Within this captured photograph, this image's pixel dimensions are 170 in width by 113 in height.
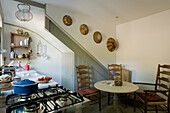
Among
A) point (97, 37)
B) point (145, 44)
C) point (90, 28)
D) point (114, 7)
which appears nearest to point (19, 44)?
point (90, 28)

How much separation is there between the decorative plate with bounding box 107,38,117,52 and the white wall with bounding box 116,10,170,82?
0.85 ft

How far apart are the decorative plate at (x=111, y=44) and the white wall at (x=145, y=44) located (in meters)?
0.26

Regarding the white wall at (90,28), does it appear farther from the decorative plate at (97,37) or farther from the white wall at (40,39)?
the white wall at (40,39)

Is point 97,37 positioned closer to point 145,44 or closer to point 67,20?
point 67,20

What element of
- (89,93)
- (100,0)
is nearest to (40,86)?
(89,93)

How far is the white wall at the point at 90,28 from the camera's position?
2.43 metres

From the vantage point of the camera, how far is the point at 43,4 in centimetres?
226

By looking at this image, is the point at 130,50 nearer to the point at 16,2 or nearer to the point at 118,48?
the point at 118,48

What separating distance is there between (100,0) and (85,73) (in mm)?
1847

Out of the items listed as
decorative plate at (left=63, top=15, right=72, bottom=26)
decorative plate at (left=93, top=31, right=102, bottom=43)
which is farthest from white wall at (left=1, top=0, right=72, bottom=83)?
decorative plate at (left=93, top=31, right=102, bottom=43)

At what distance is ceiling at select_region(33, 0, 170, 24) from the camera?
2.22m

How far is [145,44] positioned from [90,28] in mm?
1665

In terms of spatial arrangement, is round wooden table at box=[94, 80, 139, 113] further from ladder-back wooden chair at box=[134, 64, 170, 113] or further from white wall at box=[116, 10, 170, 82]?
white wall at box=[116, 10, 170, 82]

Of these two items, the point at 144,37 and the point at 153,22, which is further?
the point at 144,37
